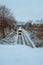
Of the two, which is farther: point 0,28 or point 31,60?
point 0,28

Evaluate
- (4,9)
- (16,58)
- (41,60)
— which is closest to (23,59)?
(16,58)

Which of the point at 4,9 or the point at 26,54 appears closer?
the point at 26,54

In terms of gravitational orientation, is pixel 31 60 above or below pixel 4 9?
below

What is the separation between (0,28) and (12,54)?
1214 cm

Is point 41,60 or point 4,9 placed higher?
point 4,9

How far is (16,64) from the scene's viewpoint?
8.06ft

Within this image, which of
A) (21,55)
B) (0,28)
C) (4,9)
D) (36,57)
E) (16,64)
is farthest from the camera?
(4,9)

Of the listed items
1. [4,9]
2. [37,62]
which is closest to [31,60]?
[37,62]

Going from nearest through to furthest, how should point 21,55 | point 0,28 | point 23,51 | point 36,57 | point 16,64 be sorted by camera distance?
point 16,64, point 36,57, point 21,55, point 23,51, point 0,28

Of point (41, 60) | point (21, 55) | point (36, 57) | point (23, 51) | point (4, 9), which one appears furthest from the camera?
point (4, 9)

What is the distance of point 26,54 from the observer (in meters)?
3.05

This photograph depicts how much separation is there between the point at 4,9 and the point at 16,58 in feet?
52.9

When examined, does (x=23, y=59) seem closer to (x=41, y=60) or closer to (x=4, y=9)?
(x=41, y=60)

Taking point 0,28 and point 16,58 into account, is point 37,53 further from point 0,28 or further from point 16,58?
point 0,28
